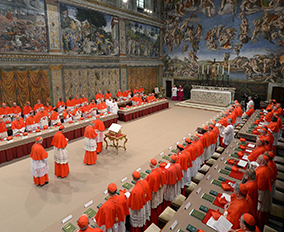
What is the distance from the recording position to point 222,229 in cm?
379

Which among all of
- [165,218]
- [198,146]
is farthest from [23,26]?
[165,218]

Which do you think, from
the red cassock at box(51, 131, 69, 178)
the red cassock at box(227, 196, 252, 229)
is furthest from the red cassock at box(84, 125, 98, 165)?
the red cassock at box(227, 196, 252, 229)

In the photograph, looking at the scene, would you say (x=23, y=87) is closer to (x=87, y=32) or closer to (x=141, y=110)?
(x=87, y=32)

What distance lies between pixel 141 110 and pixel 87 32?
26.8ft

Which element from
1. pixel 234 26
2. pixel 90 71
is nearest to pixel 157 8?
pixel 234 26

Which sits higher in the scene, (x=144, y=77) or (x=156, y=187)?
(x=144, y=77)

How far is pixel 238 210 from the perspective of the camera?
12.7 feet

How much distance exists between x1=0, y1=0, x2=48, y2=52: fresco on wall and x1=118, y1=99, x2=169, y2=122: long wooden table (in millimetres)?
7476

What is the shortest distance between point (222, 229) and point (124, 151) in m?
7.11

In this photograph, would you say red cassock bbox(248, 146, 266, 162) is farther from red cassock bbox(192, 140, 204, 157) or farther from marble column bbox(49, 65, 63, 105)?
marble column bbox(49, 65, 63, 105)

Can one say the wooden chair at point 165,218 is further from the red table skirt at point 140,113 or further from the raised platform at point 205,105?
the raised platform at point 205,105

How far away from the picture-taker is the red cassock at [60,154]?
7562mm

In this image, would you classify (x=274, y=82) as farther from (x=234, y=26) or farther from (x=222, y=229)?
(x=222, y=229)

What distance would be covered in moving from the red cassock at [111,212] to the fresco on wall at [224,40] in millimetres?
20903
